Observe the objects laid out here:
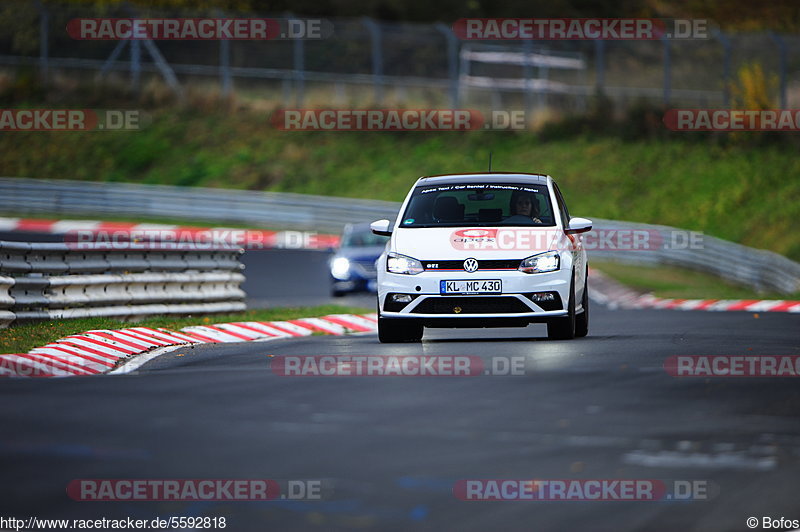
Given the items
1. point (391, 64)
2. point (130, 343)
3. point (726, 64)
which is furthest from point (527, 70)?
point (130, 343)

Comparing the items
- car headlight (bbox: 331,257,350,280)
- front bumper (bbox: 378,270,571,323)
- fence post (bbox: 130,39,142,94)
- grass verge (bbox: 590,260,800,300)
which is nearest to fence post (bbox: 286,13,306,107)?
fence post (bbox: 130,39,142,94)

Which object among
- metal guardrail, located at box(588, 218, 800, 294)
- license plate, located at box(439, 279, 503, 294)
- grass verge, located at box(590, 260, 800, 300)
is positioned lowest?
grass verge, located at box(590, 260, 800, 300)

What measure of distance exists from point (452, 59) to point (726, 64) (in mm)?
8296

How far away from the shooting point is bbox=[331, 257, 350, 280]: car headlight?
2670 centimetres

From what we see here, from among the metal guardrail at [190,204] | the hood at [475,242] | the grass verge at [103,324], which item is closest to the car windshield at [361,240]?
the grass verge at [103,324]

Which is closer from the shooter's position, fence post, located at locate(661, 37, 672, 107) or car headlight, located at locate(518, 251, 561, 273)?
car headlight, located at locate(518, 251, 561, 273)

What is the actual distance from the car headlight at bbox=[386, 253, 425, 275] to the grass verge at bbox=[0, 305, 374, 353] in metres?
Answer: 3.30

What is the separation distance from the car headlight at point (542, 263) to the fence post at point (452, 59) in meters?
28.9

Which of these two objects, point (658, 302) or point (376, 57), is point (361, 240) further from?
point (376, 57)

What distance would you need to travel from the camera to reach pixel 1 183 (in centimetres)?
4344

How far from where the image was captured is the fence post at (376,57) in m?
43.1

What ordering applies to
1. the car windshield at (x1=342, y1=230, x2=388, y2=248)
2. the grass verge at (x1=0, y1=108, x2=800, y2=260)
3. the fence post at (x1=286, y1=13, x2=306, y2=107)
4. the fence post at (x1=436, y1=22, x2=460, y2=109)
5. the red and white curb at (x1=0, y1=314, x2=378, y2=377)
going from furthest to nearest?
the fence post at (x1=286, y1=13, x2=306, y2=107) → the fence post at (x1=436, y1=22, x2=460, y2=109) → the grass verge at (x1=0, y1=108, x2=800, y2=260) → the car windshield at (x1=342, y1=230, x2=388, y2=248) → the red and white curb at (x1=0, y1=314, x2=378, y2=377)

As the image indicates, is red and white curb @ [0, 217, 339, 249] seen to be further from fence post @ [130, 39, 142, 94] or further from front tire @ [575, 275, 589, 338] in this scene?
front tire @ [575, 275, 589, 338]

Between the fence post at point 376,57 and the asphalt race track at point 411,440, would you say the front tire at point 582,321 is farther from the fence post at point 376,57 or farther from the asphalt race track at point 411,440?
the fence post at point 376,57
